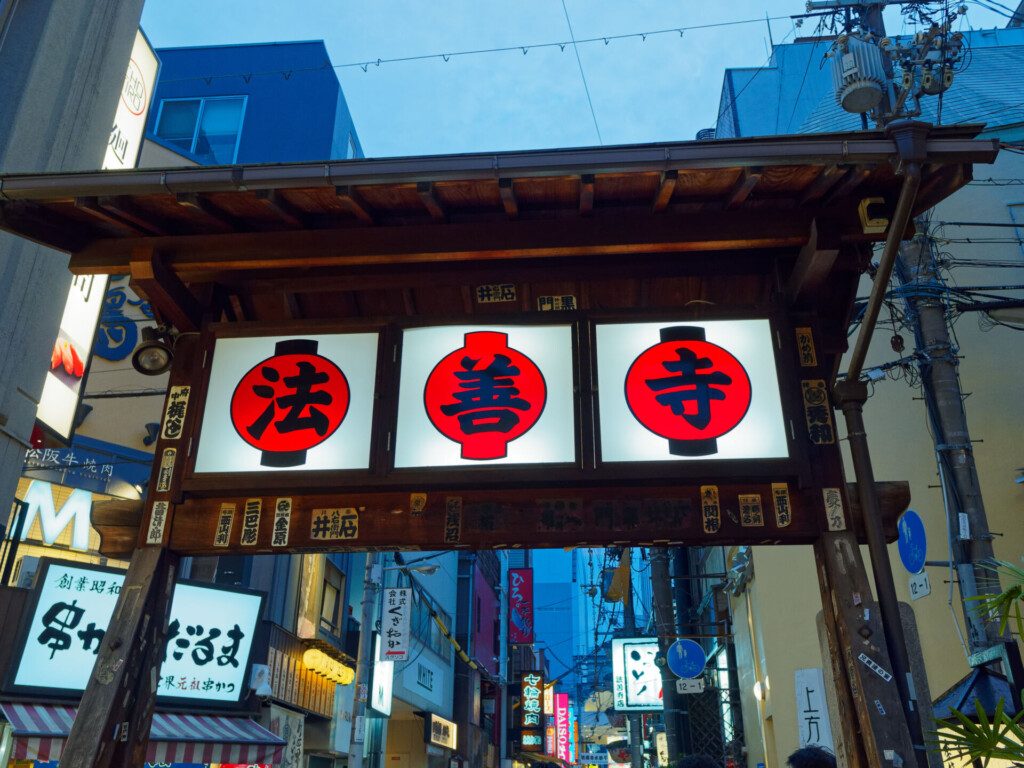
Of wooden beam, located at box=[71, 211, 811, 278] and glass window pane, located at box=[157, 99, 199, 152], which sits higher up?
glass window pane, located at box=[157, 99, 199, 152]

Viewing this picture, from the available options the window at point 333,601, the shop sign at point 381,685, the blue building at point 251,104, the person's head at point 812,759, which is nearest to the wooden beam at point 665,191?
the person's head at point 812,759

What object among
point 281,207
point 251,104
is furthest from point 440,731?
point 281,207

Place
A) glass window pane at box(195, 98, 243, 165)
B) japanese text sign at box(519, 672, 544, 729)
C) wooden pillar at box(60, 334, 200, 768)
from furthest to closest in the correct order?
japanese text sign at box(519, 672, 544, 729) < glass window pane at box(195, 98, 243, 165) < wooden pillar at box(60, 334, 200, 768)

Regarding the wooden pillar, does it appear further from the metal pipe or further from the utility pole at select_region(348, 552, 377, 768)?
the utility pole at select_region(348, 552, 377, 768)

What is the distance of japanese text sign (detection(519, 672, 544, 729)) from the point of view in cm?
4559

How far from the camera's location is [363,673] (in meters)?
17.5

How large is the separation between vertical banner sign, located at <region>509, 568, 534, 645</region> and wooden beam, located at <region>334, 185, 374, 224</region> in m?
43.1

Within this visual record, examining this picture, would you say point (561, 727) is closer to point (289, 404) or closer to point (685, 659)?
point (685, 659)

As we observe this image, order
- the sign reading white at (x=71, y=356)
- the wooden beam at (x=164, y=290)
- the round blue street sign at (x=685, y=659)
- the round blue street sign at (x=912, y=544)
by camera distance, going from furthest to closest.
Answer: the round blue street sign at (x=685, y=659) < the sign reading white at (x=71, y=356) < the round blue street sign at (x=912, y=544) < the wooden beam at (x=164, y=290)

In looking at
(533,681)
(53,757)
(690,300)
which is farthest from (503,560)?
(690,300)

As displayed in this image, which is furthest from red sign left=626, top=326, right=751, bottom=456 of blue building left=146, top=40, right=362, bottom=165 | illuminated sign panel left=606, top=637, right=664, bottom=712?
blue building left=146, top=40, right=362, bottom=165

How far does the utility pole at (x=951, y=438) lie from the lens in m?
11.0

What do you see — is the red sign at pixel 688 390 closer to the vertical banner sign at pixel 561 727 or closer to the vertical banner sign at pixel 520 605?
the vertical banner sign at pixel 520 605

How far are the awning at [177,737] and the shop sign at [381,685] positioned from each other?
23.7 feet
